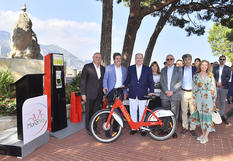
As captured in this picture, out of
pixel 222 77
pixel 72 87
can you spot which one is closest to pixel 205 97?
pixel 222 77

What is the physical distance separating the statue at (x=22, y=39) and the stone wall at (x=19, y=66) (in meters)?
1.16

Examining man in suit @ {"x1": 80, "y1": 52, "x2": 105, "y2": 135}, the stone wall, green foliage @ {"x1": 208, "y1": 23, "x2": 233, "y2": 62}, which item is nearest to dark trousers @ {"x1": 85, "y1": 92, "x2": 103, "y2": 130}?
man in suit @ {"x1": 80, "y1": 52, "x2": 105, "y2": 135}

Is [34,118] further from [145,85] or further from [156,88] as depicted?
[156,88]

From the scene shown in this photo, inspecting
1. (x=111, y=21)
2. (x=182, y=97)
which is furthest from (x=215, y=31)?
(x=182, y=97)

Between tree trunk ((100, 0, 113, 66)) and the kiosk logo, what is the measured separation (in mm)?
3874

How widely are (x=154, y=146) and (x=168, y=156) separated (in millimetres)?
456

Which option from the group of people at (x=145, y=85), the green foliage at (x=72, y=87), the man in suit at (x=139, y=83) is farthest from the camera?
the green foliage at (x=72, y=87)

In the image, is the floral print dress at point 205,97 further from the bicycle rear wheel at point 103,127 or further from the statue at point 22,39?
the statue at point 22,39

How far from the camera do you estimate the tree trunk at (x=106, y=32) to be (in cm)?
714

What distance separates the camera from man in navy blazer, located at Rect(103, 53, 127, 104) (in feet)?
13.5

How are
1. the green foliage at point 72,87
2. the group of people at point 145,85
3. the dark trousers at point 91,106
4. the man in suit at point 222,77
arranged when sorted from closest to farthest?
the group of people at point 145,85
the dark trousers at point 91,106
the man in suit at point 222,77
the green foliage at point 72,87

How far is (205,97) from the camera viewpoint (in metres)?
3.75

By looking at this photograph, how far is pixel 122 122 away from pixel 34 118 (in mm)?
1724

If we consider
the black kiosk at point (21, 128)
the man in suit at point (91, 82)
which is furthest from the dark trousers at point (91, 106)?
the black kiosk at point (21, 128)
